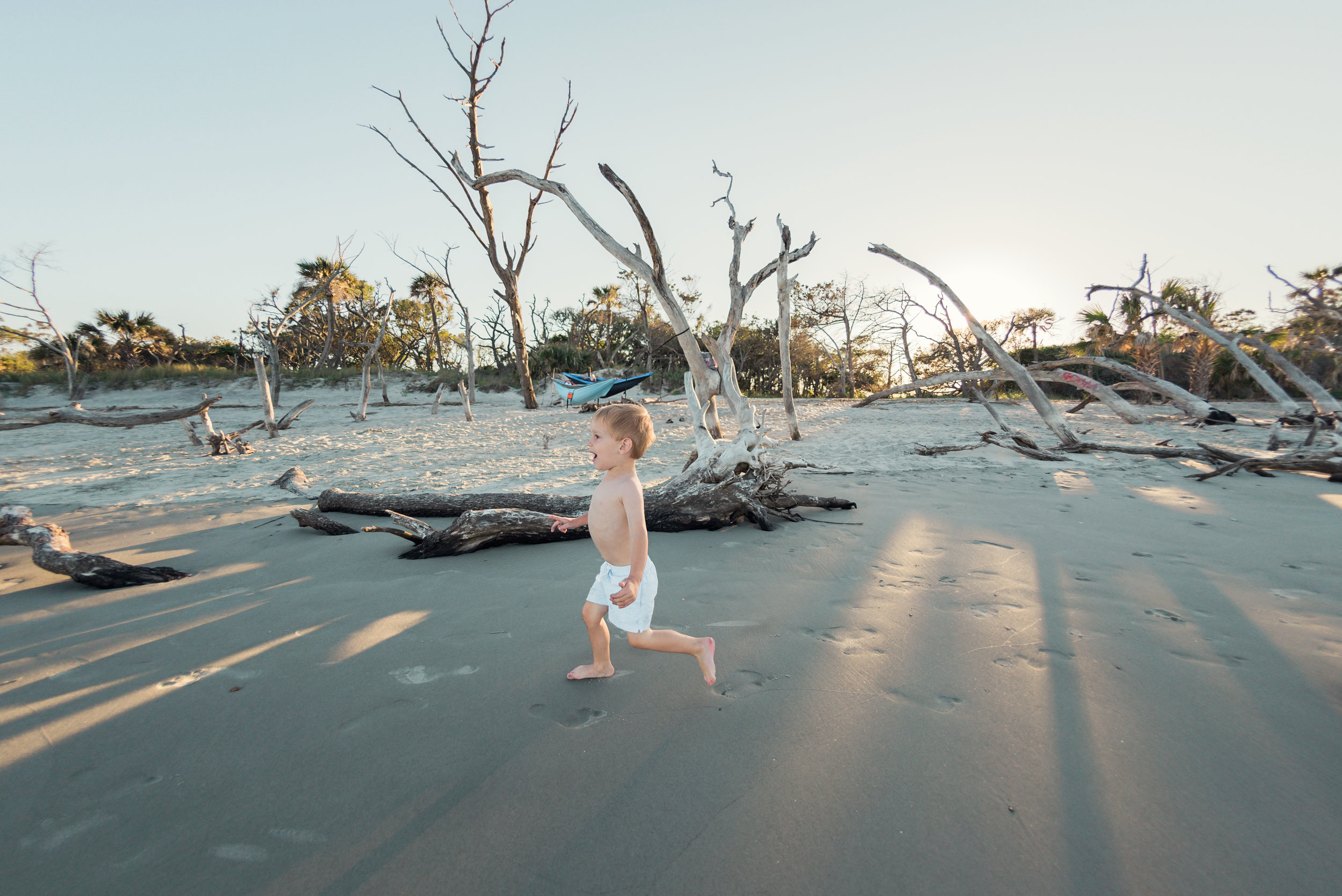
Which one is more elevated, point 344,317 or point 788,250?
point 344,317

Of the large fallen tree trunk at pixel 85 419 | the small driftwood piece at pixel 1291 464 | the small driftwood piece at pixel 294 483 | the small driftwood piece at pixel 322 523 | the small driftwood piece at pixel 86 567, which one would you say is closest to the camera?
the small driftwood piece at pixel 86 567

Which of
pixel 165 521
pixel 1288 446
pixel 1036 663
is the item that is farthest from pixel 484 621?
pixel 1288 446

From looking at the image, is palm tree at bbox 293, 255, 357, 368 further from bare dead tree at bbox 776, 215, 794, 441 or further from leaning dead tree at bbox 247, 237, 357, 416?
bare dead tree at bbox 776, 215, 794, 441

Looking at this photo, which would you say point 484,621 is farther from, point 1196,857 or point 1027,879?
point 1196,857

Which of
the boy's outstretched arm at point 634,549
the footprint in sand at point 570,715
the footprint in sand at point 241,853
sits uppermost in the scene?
the boy's outstretched arm at point 634,549

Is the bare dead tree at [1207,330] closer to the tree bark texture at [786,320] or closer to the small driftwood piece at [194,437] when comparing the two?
the tree bark texture at [786,320]

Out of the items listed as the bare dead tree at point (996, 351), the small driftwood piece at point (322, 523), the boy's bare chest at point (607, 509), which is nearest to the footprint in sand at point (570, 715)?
the boy's bare chest at point (607, 509)

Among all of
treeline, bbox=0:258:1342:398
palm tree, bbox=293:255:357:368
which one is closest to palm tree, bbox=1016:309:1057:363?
treeline, bbox=0:258:1342:398

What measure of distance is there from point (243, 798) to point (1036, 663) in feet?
8.31

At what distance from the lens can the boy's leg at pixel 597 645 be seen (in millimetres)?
1937

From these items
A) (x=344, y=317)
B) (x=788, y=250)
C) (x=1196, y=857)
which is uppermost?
(x=344, y=317)

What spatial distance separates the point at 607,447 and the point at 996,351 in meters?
8.80

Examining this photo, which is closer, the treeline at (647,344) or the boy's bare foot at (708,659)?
the boy's bare foot at (708,659)

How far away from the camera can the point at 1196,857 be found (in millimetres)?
1196
